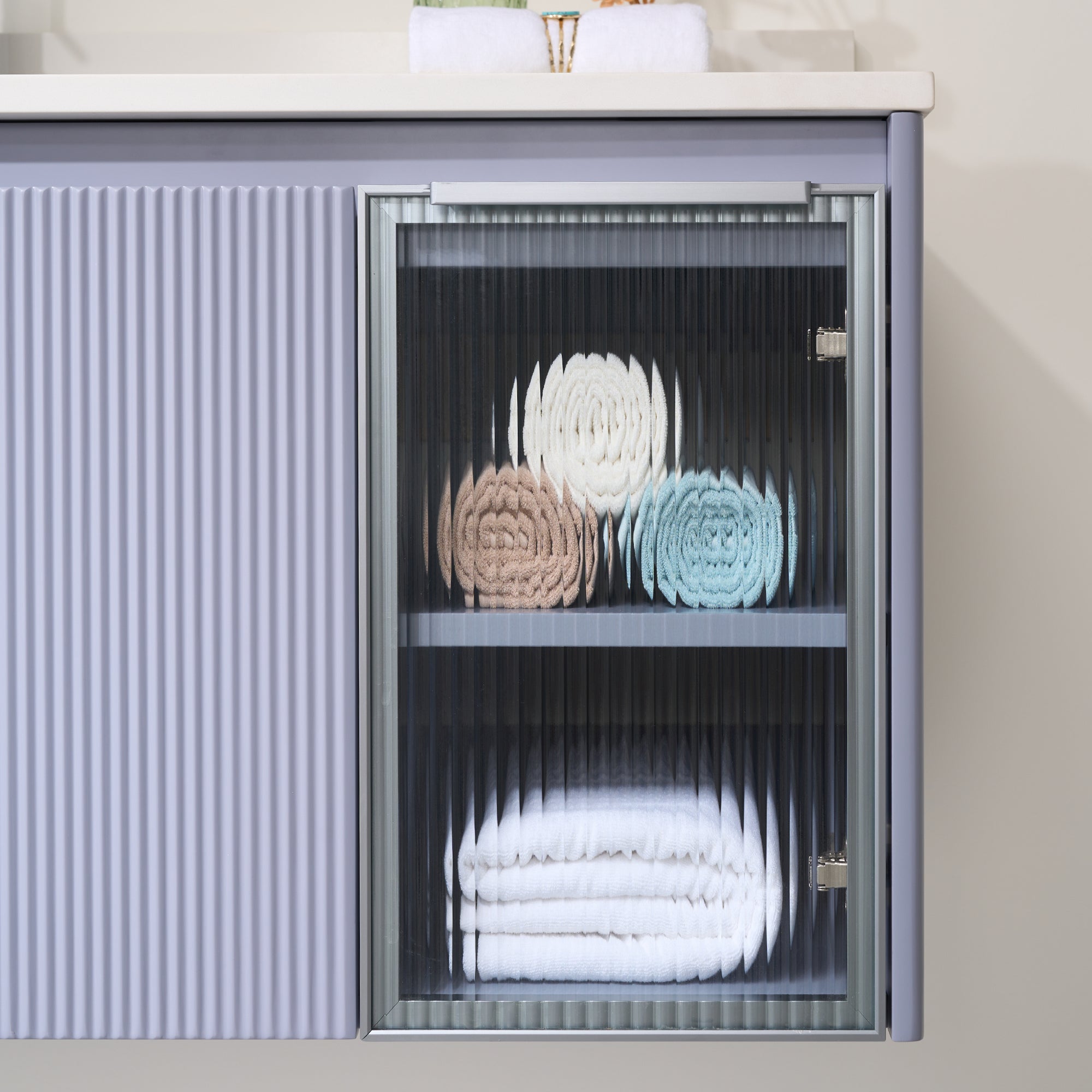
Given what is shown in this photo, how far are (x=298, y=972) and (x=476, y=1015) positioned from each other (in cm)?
15

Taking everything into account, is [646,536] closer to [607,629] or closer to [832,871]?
[607,629]

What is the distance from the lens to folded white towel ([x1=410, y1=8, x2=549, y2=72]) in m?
0.76

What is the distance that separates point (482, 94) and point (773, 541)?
42 cm

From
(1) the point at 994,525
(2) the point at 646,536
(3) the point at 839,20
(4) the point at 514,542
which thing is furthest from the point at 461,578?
(3) the point at 839,20

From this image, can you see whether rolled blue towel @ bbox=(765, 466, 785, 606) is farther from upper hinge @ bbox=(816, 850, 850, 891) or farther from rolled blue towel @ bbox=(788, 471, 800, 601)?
upper hinge @ bbox=(816, 850, 850, 891)

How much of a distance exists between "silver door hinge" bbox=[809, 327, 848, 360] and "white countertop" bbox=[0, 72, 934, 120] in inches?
6.6

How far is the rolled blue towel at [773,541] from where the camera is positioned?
756 mm

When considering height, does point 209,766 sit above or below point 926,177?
below

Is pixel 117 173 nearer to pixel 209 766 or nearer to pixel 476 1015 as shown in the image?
pixel 209 766

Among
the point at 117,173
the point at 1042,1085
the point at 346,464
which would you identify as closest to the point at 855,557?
the point at 346,464

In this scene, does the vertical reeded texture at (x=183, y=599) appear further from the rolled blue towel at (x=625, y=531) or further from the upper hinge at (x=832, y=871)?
the upper hinge at (x=832, y=871)

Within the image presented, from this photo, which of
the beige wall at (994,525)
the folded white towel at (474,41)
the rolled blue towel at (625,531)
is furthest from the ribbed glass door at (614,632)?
the beige wall at (994,525)

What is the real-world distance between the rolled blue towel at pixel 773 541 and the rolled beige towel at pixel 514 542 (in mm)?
141

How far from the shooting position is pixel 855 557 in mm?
739
